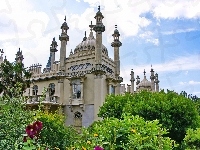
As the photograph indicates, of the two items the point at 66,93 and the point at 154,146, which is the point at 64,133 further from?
the point at 66,93

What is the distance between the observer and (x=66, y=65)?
31.1 metres

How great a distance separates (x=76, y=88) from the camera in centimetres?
2988

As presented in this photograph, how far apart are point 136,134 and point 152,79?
125 feet

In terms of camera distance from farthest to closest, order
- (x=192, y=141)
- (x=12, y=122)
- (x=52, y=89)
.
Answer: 1. (x=52, y=89)
2. (x=192, y=141)
3. (x=12, y=122)

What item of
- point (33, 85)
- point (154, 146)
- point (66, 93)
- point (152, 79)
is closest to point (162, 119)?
point (154, 146)

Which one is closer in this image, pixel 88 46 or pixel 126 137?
pixel 126 137

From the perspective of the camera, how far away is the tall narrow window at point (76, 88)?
29.7 m

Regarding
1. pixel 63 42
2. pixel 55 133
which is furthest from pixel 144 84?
pixel 55 133

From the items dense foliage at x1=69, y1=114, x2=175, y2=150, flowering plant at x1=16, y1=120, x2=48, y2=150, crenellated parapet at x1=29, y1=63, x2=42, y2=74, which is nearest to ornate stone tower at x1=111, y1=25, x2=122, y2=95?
crenellated parapet at x1=29, y1=63, x2=42, y2=74

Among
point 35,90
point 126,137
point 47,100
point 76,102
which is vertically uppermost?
point 35,90

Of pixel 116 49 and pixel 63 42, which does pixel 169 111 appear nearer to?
pixel 116 49

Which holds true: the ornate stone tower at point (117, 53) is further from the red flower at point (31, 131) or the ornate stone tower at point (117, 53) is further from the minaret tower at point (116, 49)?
the red flower at point (31, 131)

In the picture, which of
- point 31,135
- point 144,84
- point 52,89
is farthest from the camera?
point 144,84

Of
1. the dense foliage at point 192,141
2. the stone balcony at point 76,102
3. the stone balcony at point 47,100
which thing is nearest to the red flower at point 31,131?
the dense foliage at point 192,141
